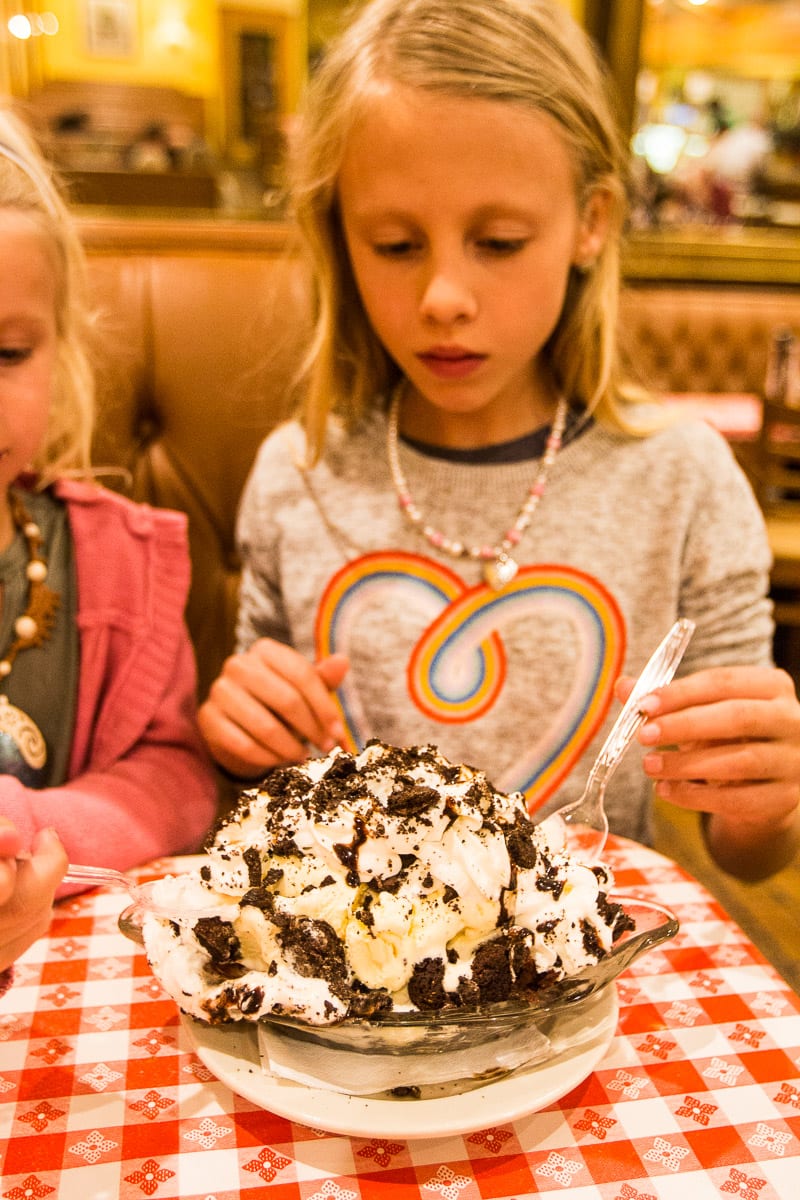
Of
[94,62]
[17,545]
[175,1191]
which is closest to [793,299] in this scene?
[17,545]

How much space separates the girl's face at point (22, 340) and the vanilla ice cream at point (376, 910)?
1.75 ft

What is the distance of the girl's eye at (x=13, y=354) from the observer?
95 cm

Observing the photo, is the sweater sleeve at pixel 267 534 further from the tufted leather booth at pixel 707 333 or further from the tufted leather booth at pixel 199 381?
the tufted leather booth at pixel 707 333

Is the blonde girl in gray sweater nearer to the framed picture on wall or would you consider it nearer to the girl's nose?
the girl's nose

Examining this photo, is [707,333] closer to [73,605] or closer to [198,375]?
[198,375]

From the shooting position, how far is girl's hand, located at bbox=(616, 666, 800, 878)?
772mm

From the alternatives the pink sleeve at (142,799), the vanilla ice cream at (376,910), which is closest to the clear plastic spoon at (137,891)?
the vanilla ice cream at (376,910)

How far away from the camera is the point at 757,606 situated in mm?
1167

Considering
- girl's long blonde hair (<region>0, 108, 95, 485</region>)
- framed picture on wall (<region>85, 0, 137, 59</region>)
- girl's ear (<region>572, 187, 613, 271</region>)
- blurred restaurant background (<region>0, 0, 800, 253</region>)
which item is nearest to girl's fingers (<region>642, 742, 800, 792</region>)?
girl's ear (<region>572, 187, 613, 271</region>)

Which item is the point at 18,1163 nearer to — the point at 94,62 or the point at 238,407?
the point at 238,407

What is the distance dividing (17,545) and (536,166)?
26.7 inches

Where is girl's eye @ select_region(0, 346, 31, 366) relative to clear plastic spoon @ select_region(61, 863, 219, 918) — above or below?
above

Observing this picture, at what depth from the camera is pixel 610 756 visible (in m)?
0.77

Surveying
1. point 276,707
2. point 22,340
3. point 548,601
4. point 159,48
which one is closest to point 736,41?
point 159,48
